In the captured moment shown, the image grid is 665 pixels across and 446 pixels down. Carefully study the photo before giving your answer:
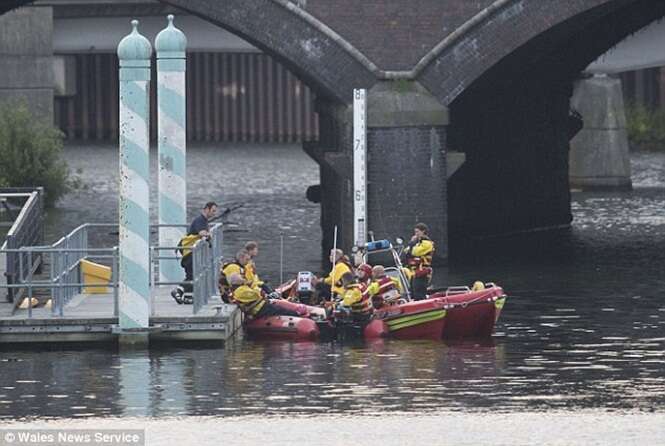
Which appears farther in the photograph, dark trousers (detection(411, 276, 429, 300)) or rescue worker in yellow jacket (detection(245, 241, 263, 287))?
dark trousers (detection(411, 276, 429, 300))

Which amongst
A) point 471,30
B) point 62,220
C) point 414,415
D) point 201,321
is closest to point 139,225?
point 201,321

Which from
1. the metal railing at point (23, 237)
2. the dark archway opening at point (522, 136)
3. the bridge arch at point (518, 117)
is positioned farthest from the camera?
the dark archway opening at point (522, 136)

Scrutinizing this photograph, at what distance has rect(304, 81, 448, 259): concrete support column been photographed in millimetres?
44438

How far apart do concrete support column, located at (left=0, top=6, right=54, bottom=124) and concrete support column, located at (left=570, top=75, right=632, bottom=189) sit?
16809 millimetres

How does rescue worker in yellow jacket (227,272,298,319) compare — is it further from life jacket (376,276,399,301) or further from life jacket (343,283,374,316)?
life jacket (376,276,399,301)

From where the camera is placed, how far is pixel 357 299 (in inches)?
1388

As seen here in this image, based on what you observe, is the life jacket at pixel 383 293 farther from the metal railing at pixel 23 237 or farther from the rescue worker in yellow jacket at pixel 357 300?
the metal railing at pixel 23 237

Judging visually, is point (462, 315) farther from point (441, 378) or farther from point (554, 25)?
point (554, 25)

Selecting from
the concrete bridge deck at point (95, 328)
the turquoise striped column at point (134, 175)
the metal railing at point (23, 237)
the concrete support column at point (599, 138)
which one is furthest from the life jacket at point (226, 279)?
the concrete support column at point (599, 138)

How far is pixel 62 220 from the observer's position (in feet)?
193

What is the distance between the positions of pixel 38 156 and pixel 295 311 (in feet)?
91.0

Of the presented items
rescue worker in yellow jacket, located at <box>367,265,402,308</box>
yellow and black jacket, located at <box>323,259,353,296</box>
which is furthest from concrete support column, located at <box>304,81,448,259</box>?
rescue worker in yellow jacket, located at <box>367,265,402,308</box>

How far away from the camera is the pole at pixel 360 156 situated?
145 feet

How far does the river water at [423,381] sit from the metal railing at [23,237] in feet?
9.27
